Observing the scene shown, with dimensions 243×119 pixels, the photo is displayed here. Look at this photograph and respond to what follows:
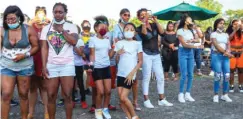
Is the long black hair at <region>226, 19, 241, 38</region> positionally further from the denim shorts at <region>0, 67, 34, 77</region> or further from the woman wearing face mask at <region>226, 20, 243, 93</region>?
the denim shorts at <region>0, 67, 34, 77</region>

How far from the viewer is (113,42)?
630 centimetres

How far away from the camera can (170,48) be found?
1091 cm

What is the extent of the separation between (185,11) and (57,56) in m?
8.66

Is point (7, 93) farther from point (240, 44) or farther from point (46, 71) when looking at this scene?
point (240, 44)

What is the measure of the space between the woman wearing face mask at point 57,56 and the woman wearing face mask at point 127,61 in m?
0.93

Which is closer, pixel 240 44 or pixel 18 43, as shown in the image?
pixel 18 43

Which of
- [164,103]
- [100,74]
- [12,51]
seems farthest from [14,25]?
[164,103]

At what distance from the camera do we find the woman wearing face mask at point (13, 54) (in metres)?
4.79

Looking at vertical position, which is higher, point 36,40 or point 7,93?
point 36,40

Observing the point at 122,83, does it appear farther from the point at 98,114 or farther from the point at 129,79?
the point at 98,114

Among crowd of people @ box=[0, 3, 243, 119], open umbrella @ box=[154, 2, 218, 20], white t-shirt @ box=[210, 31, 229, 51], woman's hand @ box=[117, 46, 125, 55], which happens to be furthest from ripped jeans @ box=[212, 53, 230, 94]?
open umbrella @ box=[154, 2, 218, 20]

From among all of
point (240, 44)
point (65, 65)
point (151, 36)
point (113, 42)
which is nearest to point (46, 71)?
point (65, 65)

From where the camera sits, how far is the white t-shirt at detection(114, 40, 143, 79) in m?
5.54

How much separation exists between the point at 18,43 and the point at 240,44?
5.64 metres
